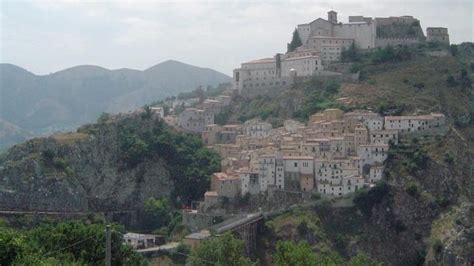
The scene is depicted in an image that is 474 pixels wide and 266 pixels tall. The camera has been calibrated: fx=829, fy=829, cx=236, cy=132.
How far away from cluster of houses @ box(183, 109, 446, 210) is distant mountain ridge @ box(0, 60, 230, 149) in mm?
98610

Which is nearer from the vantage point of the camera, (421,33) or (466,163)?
(466,163)

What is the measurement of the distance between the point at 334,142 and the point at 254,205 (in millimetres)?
6930

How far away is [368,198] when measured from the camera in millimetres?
52438

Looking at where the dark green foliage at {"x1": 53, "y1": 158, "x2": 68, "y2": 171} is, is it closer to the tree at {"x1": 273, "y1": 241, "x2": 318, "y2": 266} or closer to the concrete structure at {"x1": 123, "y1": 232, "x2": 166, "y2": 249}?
the concrete structure at {"x1": 123, "y1": 232, "x2": 166, "y2": 249}

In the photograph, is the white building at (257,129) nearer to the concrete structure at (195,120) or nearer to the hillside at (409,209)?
the concrete structure at (195,120)

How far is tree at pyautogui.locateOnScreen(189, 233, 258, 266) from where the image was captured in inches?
1606

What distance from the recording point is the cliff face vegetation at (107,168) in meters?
54.8

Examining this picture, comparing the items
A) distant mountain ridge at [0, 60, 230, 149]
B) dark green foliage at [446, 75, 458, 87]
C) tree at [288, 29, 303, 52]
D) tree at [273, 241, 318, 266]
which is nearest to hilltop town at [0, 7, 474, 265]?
dark green foliage at [446, 75, 458, 87]

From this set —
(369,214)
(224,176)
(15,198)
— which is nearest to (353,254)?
(369,214)

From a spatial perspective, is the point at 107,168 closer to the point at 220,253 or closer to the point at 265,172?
the point at 265,172

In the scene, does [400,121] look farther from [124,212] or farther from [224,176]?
[124,212]

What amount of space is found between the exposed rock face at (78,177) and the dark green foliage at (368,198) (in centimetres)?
1511

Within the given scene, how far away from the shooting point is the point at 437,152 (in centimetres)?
5512

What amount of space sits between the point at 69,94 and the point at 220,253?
148 meters
